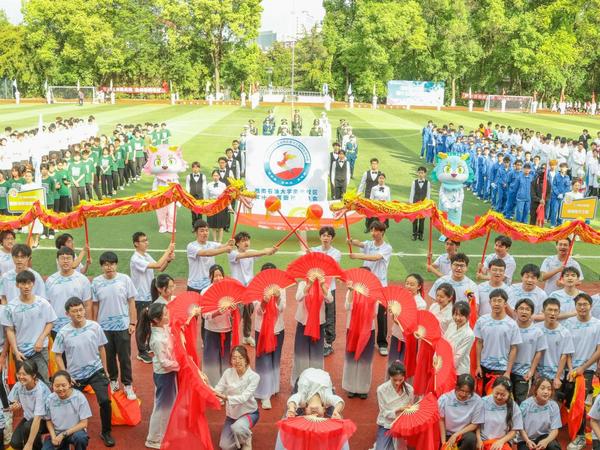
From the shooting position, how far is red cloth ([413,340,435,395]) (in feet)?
22.8

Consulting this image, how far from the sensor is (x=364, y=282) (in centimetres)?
781

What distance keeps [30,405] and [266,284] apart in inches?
107

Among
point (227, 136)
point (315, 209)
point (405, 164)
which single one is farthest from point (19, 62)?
point (315, 209)

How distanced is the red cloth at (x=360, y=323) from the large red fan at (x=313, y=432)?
247cm

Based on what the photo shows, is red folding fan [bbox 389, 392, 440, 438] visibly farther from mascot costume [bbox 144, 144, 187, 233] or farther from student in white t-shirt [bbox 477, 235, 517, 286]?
mascot costume [bbox 144, 144, 187, 233]

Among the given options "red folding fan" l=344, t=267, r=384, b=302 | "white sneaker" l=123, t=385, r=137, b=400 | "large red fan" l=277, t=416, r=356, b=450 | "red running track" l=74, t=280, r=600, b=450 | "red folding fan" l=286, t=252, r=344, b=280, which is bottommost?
"red running track" l=74, t=280, r=600, b=450

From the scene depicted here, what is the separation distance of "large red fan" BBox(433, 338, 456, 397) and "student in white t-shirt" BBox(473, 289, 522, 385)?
32.4 inches

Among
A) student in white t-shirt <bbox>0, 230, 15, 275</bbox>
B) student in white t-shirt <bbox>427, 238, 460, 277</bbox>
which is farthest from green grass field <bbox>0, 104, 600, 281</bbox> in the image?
student in white t-shirt <bbox>0, 230, 15, 275</bbox>

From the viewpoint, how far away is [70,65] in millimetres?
58438

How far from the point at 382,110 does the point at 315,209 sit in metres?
43.4

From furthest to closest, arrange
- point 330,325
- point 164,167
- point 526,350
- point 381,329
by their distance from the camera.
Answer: point 164,167, point 381,329, point 330,325, point 526,350

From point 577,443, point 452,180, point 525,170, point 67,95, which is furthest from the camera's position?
point 67,95

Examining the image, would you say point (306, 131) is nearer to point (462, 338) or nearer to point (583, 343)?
point (583, 343)

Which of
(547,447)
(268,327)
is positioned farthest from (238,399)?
(547,447)
